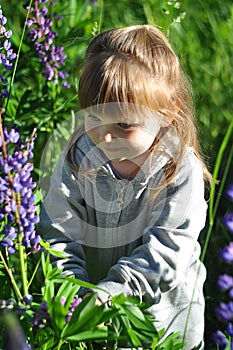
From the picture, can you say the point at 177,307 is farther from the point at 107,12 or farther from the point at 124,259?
the point at 107,12

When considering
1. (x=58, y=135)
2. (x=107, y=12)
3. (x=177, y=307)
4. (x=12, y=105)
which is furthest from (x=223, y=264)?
(x=107, y=12)

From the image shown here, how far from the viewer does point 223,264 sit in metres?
2.37

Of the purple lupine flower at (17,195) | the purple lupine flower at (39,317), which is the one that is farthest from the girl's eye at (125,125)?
the purple lupine flower at (39,317)

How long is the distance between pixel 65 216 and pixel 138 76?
0.39m

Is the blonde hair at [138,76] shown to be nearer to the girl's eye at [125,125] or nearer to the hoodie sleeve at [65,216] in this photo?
the girl's eye at [125,125]

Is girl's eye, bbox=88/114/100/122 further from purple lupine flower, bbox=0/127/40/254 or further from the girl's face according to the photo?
purple lupine flower, bbox=0/127/40/254

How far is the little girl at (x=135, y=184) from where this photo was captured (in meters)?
1.71

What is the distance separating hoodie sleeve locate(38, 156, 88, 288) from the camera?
1856 mm

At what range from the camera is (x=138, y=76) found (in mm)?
1734

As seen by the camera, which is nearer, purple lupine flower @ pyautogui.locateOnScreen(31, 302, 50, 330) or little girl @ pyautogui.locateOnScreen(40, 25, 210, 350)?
purple lupine flower @ pyautogui.locateOnScreen(31, 302, 50, 330)

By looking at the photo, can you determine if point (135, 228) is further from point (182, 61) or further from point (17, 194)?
point (182, 61)

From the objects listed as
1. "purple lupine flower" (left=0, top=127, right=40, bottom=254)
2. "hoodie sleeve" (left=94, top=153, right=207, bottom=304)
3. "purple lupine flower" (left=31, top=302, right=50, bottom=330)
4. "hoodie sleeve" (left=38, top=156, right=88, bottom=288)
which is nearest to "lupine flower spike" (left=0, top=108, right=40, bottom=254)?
"purple lupine flower" (left=0, top=127, right=40, bottom=254)

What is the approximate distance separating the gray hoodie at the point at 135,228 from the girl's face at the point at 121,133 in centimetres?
6

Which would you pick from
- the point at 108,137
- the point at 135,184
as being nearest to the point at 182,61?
the point at 135,184
